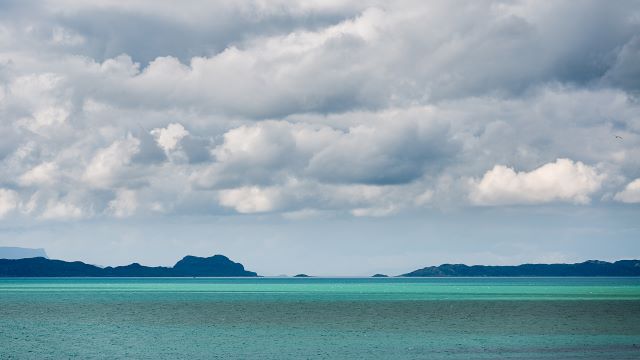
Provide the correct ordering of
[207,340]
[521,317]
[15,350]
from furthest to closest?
1. [521,317]
2. [207,340]
3. [15,350]

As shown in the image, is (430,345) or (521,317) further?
(521,317)

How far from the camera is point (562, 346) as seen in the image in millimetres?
80062

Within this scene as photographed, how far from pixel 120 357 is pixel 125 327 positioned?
3325 cm

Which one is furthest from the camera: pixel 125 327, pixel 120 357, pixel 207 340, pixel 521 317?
pixel 521 317

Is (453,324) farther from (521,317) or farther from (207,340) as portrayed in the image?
(207,340)

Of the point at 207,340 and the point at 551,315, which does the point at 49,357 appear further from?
the point at 551,315

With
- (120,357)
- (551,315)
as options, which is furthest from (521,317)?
(120,357)

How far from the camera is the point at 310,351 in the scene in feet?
254

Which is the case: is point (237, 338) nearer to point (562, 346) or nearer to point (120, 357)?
point (120, 357)

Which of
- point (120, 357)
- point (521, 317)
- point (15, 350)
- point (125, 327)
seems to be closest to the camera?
point (120, 357)

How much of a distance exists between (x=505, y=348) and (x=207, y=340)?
3166cm

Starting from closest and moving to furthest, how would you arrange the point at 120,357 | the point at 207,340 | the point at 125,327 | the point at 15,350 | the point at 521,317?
1. the point at 120,357
2. the point at 15,350
3. the point at 207,340
4. the point at 125,327
5. the point at 521,317

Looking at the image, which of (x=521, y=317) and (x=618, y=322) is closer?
(x=618, y=322)

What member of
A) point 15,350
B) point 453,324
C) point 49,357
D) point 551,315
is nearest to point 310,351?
point 49,357
